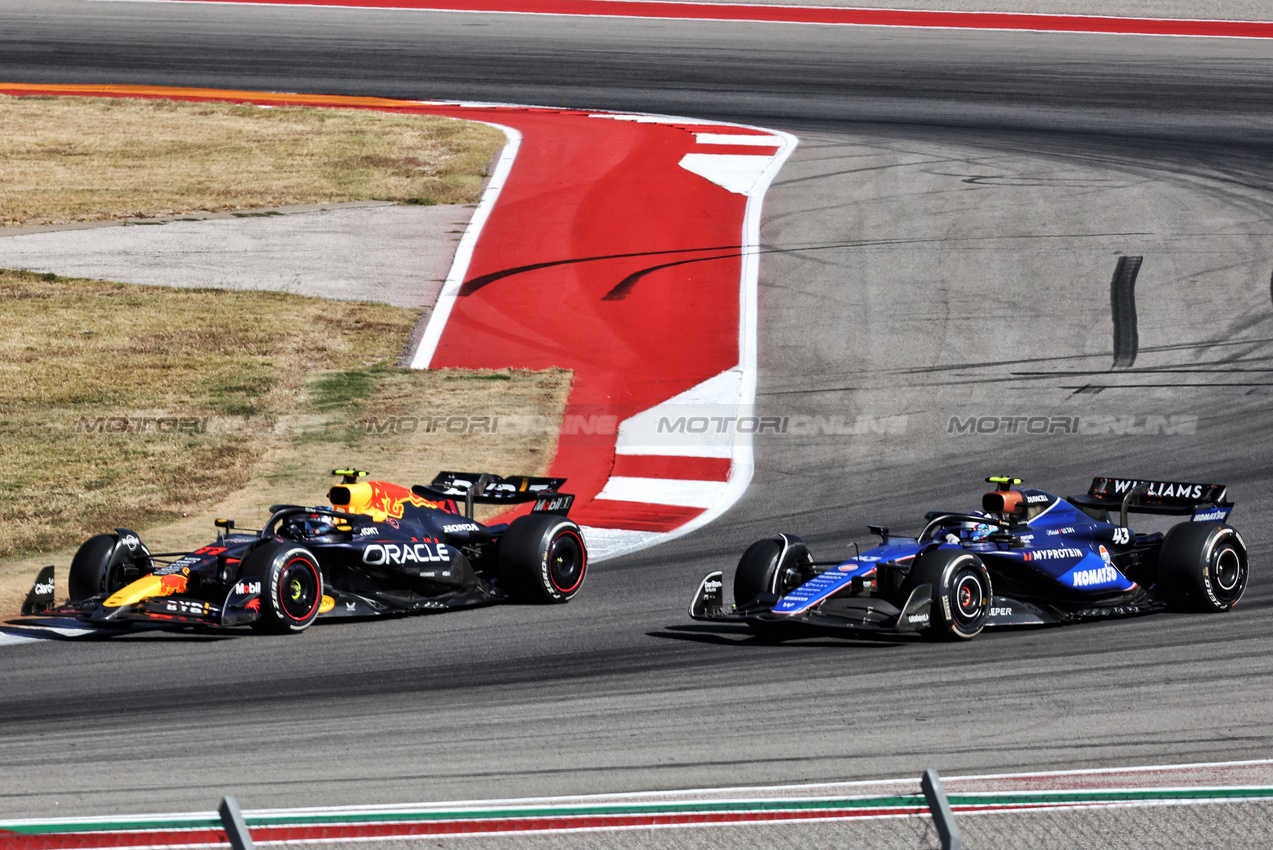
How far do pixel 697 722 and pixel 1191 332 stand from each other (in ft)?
43.6

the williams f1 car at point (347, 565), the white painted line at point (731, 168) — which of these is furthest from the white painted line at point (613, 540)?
the white painted line at point (731, 168)

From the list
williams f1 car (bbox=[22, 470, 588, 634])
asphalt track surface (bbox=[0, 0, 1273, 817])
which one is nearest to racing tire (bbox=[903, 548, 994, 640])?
asphalt track surface (bbox=[0, 0, 1273, 817])

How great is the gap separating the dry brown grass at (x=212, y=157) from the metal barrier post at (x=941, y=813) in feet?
73.0

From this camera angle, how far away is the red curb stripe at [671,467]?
16.1 meters

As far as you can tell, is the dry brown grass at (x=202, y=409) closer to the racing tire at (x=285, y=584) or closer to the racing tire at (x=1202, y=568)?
the racing tire at (x=285, y=584)

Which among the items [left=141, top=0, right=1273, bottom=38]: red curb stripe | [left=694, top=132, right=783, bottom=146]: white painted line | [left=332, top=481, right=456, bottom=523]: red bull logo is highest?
[left=141, top=0, right=1273, bottom=38]: red curb stripe

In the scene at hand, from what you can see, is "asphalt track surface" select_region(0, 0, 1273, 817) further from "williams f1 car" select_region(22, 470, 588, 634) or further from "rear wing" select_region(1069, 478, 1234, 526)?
"rear wing" select_region(1069, 478, 1234, 526)

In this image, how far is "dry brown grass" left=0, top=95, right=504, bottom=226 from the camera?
26.8 meters

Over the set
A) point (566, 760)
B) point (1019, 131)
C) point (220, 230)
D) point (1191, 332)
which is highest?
point (1019, 131)

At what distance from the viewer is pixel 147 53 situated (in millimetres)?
35188

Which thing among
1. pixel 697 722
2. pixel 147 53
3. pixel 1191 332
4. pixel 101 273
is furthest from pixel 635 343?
pixel 147 53

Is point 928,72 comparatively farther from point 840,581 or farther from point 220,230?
point 840,581

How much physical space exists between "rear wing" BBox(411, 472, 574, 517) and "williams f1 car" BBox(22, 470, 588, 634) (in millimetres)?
11

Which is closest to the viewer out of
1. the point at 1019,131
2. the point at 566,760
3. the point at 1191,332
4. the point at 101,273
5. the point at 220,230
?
the point at 566,760
